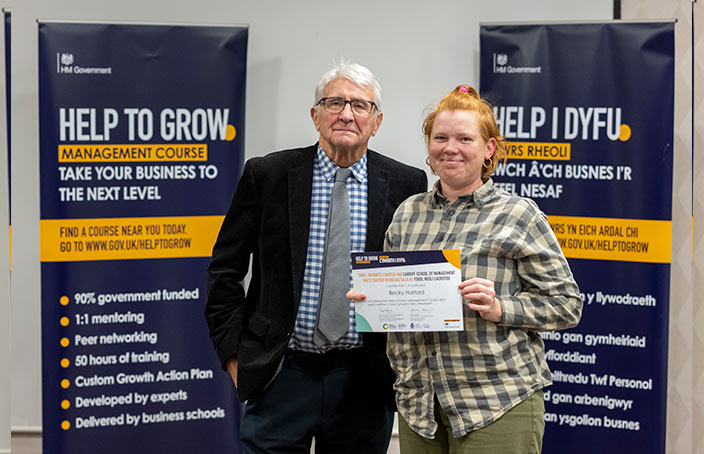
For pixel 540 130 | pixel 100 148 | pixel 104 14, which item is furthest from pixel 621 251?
pixel 104 14

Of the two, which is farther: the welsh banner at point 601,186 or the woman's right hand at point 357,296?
the welsh banner at point 601,186

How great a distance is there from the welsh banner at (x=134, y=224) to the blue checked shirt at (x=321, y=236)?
1.46m

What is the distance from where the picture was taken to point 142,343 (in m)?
3.59

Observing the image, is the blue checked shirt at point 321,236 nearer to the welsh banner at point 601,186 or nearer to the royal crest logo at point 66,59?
the welsh banner at point 601,186

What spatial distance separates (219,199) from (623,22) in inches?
86.7

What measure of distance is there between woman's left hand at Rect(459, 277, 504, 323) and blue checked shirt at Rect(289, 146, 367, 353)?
467mm

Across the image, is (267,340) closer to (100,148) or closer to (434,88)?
(100,148)

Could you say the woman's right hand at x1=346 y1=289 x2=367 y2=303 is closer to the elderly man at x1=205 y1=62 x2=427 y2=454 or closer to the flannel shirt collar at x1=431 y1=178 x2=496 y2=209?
the elderly man at x1=205 y1=62 x2=427 y2=454

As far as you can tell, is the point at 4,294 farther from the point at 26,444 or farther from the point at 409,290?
the point at 409,290

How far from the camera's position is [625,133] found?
11.4 feet

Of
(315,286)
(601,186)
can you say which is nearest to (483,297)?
(315,286)

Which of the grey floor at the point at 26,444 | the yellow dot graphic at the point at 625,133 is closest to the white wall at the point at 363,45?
the grey floor at the point at 26,444

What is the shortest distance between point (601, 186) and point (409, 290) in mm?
2026

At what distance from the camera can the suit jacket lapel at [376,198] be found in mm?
2191
